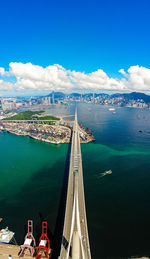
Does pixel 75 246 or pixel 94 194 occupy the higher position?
pixel 75 246

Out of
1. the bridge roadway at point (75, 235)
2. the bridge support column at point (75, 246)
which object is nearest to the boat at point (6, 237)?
the bridge roadway at point (75, 235)

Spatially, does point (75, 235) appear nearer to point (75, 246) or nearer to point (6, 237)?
point (75, 246)

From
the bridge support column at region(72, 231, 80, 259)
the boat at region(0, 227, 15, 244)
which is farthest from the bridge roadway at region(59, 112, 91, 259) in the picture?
the boat at region(0, 227, 15, 244)

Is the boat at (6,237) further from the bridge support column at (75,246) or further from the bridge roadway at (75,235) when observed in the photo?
the bridge support column at (75,246)

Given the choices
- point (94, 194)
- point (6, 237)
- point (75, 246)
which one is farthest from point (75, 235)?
point (94, 194)

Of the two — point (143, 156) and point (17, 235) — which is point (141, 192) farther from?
point (17, 235)

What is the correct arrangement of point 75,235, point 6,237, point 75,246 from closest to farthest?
point 75,246 → point 75,235 → point 6,237

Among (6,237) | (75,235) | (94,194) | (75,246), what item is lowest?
(94,194)

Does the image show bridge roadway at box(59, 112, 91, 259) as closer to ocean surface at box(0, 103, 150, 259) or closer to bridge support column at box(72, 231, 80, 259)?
bridge support column at box(72, 231, 80, 259)

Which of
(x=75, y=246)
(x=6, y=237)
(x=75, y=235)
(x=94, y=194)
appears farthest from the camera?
(x=94, y=194)
